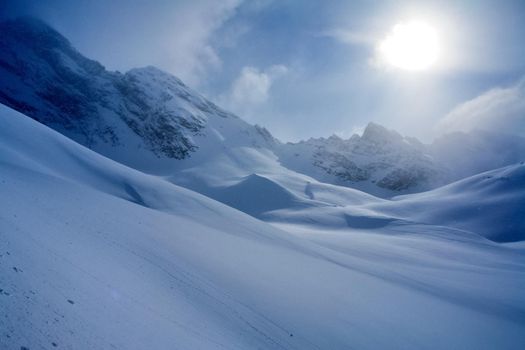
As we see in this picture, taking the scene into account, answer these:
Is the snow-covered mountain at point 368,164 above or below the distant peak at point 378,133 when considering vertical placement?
below

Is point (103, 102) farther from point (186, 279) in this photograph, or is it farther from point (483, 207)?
point (186, 279)

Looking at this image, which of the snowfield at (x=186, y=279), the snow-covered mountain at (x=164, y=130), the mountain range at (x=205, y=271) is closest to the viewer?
the snowfield at (x=186, y=279)

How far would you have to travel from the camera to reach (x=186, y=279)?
7.77 meters

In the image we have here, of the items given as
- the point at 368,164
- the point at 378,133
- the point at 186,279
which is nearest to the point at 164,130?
the point at 368,164

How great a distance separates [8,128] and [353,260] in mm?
20162

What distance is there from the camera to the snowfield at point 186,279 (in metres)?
4.10

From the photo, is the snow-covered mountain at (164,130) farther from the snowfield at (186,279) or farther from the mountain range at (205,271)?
the snowfield at (186,279)

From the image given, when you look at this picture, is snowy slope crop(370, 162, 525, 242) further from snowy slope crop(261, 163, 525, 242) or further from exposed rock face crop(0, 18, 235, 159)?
exposed rock face crop(0, 18, 235, 159)

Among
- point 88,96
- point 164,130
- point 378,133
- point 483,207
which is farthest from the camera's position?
point 378,133

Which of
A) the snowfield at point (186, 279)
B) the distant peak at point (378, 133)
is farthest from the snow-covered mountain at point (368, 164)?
the snowfield at point (186, 279)

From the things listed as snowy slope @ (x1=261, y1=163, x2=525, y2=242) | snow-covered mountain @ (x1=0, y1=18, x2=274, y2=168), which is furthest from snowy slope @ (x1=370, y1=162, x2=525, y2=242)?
snow-covered mountain @ (x1=0, y1=18, x2=274, y2=168)

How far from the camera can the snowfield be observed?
4.10 m

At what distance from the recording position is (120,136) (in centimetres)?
9500

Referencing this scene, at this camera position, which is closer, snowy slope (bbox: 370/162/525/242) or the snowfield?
the snowfield
